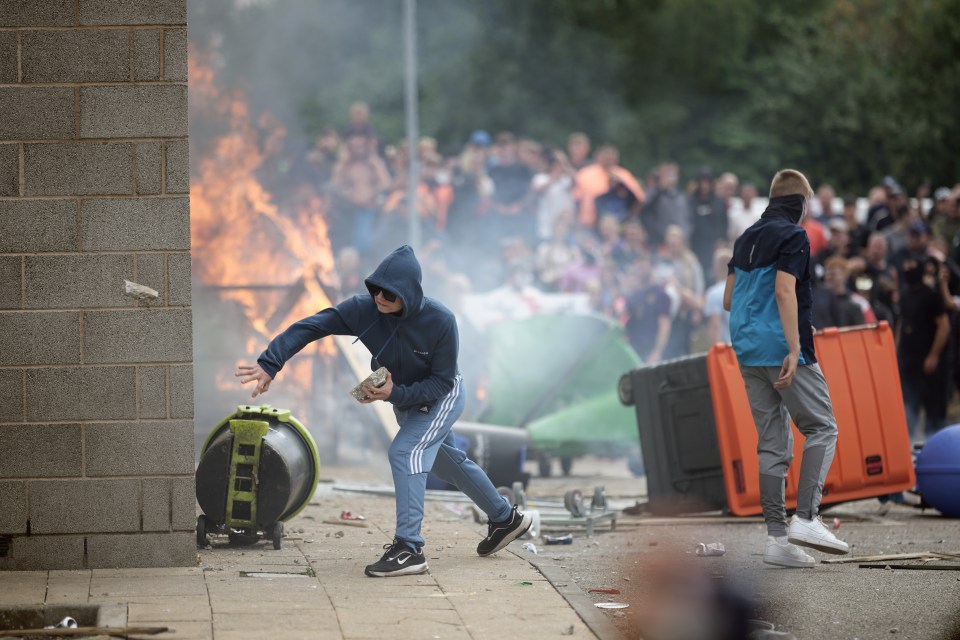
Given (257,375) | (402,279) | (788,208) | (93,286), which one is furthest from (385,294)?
(788,208)

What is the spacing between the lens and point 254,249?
1519 centimetres

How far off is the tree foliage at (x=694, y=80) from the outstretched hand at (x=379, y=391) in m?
23.6

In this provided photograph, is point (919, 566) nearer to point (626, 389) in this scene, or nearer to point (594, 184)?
point (626, 389)

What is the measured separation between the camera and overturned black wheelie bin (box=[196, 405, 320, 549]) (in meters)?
8.12

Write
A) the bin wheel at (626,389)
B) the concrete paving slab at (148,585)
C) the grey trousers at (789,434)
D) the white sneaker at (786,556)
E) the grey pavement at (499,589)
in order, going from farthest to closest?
the bin wheel at (626,389)
the grey trousers at (789,434)
the white sneaker at (786,556)
the concrete paving slab at (148,585)
the grey pavement at (499,589)

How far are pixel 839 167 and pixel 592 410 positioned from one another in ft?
89.2

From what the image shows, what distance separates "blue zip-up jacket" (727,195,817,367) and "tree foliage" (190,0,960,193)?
22.8 metres

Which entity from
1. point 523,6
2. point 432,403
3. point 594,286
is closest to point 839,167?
point 523,6

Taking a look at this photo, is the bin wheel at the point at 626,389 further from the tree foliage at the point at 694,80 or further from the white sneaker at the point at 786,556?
the tree foliage at the point at 694,80

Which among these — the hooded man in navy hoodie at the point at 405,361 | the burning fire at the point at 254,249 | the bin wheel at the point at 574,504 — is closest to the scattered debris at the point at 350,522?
the bin wheel at the point at 574,504

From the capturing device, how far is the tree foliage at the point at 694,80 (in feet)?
123

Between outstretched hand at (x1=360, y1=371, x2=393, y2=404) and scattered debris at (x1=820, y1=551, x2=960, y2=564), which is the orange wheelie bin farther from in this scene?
outstretched hand at (x1=360, y1=371, x2=393, y2=404)

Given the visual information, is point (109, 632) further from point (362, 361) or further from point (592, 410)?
point (592, 410)

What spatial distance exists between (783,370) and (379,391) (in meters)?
2.20
